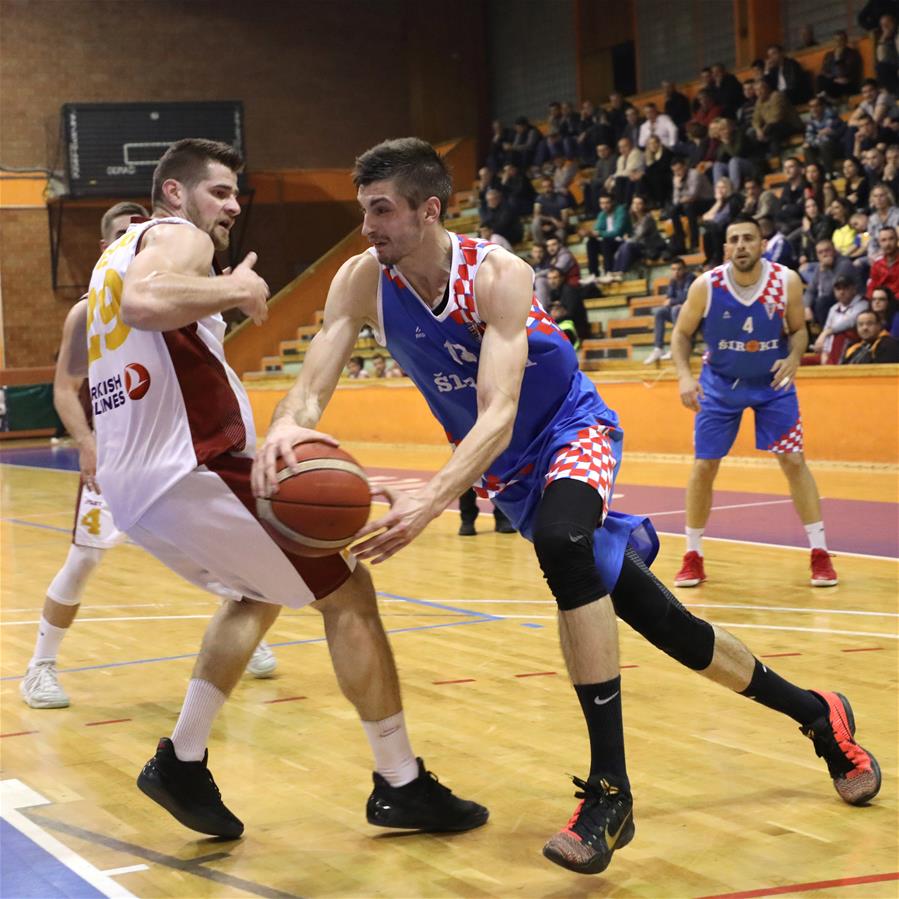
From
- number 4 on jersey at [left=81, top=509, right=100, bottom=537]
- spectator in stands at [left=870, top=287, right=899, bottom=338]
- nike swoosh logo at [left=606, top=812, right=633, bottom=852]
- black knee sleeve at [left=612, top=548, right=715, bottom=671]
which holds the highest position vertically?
spectator in stands at [left=870, top=287, right=899, bottom=338]

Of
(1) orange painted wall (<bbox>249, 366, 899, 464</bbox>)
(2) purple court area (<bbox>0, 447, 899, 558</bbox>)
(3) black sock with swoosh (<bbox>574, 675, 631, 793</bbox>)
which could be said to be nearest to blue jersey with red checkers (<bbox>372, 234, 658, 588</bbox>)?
(3) black sock with swoosh (<bbox>574, 675, 631, 793</bbox>)

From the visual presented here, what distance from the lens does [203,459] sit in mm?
3338

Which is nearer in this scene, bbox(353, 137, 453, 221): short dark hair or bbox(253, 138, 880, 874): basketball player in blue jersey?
bbox(253, 138, 880, 874): basketball player in blue jersey

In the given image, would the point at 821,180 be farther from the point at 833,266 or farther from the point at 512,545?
the point at 512,545

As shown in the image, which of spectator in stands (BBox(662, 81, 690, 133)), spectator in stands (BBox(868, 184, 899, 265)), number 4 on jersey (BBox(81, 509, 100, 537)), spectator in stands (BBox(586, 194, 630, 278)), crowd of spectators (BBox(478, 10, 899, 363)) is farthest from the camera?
spectator in stands (BBox(662, 81, 690, 133))

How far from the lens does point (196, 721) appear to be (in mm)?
3480

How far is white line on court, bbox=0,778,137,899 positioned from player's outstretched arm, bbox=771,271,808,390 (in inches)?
168

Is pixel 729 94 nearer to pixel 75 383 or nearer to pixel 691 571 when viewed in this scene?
pixel 691 571

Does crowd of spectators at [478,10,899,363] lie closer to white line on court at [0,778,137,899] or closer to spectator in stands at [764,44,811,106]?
spectator in stands at [764,44,811,106]

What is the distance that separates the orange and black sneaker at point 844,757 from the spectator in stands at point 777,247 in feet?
33.3

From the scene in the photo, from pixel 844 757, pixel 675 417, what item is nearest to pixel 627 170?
pixel 675 417

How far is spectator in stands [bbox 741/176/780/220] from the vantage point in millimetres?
14391

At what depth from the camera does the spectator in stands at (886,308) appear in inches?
466

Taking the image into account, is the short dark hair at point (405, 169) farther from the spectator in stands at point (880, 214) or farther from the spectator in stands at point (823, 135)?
the spectator in stands at point (823, 135)
